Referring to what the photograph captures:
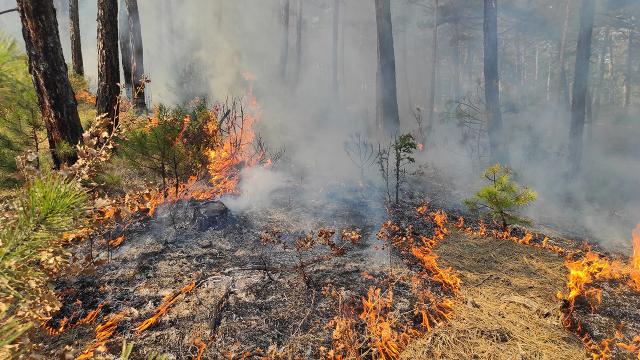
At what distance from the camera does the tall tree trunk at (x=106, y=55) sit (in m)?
5.88

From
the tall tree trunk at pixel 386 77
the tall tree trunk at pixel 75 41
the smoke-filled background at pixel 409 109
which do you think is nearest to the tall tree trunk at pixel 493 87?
the smoke-filled background at pixel 409 109

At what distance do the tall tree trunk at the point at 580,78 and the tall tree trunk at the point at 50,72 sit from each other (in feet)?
42.3

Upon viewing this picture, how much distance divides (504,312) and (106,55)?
6856mm

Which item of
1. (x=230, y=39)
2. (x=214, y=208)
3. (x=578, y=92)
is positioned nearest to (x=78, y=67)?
(x=214, y=208)

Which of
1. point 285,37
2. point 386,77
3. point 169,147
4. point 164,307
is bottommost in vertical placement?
point 164,307

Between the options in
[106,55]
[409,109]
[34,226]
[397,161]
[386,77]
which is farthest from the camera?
[409,109]

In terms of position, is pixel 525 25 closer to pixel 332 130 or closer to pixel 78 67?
pixel 332 130

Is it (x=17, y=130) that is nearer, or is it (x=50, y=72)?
(x=50, y=72)

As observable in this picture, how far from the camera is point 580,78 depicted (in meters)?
10.5

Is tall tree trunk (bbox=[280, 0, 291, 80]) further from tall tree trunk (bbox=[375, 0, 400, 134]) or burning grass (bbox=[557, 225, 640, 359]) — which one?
burning grass (bbox=[557, 225, 640, 359])

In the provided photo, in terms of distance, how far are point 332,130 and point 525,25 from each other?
1698 cm

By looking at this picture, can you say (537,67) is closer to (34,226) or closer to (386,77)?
(386,77)

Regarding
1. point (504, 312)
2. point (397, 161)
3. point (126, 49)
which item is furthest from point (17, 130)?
point (504, 312)

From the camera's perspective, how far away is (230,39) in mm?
21031
